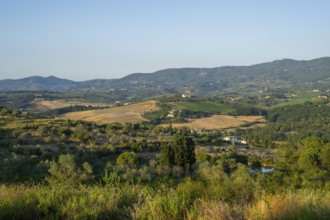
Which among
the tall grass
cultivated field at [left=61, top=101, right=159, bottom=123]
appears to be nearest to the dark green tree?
the tall grass

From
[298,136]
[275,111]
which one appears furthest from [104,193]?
[275,111]

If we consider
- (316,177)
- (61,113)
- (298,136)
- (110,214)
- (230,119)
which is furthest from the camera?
(61,113)

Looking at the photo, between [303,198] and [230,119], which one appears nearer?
[303,198]

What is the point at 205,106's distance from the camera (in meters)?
141

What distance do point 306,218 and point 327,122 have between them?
11627 centimetres

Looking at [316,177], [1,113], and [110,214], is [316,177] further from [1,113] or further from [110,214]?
[1,113]

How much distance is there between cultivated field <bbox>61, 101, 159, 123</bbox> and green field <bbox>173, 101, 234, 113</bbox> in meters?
11.9

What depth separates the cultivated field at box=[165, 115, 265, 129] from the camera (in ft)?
340

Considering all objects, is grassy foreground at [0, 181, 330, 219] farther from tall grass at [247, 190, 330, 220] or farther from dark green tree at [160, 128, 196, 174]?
dark green tree at [160, 128, 196, 174]

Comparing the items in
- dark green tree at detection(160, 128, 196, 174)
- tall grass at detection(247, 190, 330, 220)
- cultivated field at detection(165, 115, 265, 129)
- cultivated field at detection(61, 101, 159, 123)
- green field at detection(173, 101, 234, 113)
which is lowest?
cultivated field at detection(165, 115, 265, 129)

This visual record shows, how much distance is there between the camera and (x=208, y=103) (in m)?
147

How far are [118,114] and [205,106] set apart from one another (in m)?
42.5

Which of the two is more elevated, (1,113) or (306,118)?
(1,113)

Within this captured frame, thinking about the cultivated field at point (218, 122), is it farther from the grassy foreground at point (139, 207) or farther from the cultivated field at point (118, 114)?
the grassy foreground at point (139, 207)
